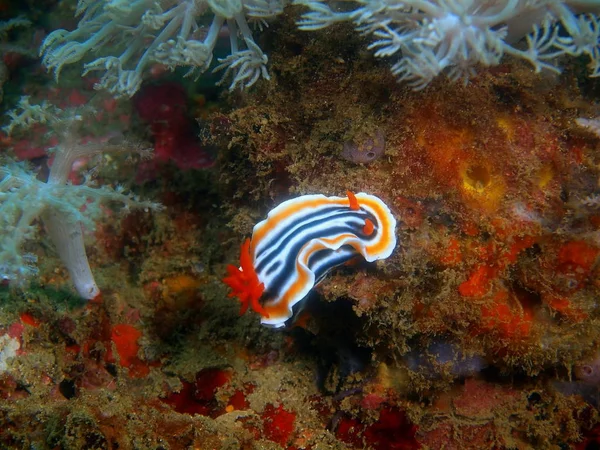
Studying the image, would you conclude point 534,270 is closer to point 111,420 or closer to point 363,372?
point 363,372

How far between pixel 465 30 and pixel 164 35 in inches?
96.5

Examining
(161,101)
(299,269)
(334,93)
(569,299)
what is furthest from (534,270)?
(161,101)

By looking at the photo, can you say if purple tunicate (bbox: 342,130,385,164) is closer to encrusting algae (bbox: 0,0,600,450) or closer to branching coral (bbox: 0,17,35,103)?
encrusting algae (bbox: 0,0,600,450)

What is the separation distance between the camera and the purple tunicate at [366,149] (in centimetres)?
319

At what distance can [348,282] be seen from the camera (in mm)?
3418

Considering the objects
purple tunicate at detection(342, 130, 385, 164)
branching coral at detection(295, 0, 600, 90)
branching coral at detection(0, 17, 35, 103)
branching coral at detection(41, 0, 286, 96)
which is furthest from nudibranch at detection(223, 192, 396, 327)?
branching coral at detection(0, 17, 35, 103)

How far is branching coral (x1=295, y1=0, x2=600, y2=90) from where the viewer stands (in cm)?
257

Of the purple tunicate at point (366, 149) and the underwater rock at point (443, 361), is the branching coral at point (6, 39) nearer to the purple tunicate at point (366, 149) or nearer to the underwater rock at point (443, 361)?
the purple tunicate at point (366, 149)

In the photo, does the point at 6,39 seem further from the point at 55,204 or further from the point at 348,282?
the point at 348,282

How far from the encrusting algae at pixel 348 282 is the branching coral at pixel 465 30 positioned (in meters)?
0.06

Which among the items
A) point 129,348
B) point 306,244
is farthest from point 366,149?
point 129,348

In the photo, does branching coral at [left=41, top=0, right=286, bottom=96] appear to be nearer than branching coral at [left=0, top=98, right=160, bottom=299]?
Yes

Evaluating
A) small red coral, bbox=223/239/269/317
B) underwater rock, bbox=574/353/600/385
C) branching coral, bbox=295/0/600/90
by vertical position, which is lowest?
underwater rock, bbox=574/353/600/385

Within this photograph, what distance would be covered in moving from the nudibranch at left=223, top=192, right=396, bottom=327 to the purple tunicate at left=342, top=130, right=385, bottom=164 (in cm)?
29
